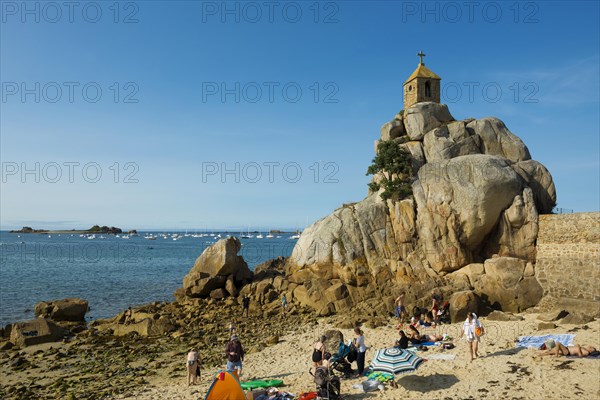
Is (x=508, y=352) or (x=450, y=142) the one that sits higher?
(x=450, y=142)

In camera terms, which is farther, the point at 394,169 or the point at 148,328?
the point at 394,169

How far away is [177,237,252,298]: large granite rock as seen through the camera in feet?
113

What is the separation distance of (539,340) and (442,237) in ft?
40.6

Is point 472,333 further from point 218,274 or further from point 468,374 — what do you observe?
point 218,274

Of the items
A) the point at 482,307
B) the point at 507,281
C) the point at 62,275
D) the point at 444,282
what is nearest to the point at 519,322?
the point at 482,307

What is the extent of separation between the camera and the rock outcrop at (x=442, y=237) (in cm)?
2692

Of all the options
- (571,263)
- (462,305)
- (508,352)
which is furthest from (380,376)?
(571,263)

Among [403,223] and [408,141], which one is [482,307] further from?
[408,141]

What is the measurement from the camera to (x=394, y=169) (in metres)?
33.1

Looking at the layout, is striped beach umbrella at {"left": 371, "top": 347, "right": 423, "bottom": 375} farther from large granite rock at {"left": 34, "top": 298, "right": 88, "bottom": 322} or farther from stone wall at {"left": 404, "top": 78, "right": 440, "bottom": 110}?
stone wall at {"left": 404, "top": 78, "right": 440, "bottom": 110}

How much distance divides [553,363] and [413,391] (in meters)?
5.54

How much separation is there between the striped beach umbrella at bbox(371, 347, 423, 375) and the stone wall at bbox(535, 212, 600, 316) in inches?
539

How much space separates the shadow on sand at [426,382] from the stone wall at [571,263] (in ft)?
44.5

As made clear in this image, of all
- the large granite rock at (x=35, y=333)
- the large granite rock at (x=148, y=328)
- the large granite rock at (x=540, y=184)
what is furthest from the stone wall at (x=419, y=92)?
the large granite rock at (x=35, y=333)
